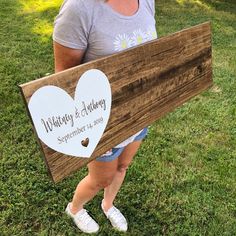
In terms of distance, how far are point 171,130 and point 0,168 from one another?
1.49 m

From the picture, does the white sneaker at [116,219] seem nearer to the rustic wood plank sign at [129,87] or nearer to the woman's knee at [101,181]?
the woman's knee at [101,181]

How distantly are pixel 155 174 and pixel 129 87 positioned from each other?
5.01 ft

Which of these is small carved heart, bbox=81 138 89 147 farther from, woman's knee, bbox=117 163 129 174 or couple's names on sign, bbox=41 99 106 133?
woman's knee, bbox=117 163 129 174

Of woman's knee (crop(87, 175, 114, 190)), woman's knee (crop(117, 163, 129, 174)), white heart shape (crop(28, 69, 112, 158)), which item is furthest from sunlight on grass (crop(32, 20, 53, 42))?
white heart shape (crop(28, 69, 112, 158))

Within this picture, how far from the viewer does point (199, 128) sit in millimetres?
3572

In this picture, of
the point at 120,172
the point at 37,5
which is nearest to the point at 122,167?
the point at 120,172

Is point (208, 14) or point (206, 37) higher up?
point (206, 37)

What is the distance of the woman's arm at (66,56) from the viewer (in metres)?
1.53

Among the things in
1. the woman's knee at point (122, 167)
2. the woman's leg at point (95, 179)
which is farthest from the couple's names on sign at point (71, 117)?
the woman's knee at point (122, 167)

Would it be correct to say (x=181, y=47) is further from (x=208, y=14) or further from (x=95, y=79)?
(x=208, y=14)

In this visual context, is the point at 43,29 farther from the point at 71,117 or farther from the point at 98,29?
the point at 71,117

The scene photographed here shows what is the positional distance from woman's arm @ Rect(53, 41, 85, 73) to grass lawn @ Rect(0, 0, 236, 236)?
130 centimetres

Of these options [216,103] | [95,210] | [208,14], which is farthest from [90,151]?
[208,14]

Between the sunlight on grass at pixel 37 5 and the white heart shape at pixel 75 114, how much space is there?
4939 mm
